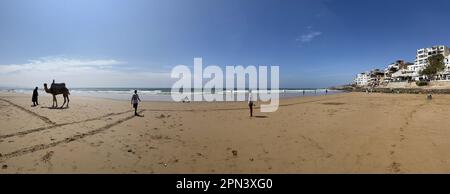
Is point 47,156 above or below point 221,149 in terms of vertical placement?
above

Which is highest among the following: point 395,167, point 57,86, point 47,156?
point 57,86

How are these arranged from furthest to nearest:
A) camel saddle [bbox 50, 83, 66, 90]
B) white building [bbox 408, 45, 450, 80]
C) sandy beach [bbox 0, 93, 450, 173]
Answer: white building [bbox 408, 45, 450, 80] < camel saddle [bbox 50, 83, 66, 90] < sandy beach [bbox 0, 93, 450, 173]

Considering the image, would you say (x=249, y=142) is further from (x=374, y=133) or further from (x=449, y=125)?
(x=449, y=125)

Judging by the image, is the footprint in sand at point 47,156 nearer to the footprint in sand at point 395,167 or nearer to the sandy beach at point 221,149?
the sandy beach at point 221,149

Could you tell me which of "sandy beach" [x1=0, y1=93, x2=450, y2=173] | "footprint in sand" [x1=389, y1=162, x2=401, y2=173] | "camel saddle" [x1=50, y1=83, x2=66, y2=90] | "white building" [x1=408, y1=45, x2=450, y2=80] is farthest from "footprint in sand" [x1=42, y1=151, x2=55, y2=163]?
"white building" [x1=408, y1=45, x2=450, y2=80]

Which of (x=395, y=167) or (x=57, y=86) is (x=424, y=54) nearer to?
(x=57, y=86)

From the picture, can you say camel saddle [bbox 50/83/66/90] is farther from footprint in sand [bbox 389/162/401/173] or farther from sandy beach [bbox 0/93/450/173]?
footprint in sand [bbox 389/162/401/173]

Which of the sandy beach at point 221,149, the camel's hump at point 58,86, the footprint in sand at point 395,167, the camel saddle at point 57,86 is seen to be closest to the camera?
the footprint in sand at point 395,167

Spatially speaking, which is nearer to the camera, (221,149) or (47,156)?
(47,156)

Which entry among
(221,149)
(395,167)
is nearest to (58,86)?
(221,149)

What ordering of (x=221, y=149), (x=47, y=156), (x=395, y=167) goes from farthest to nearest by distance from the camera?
(x=221, y=149)
(x=47, y=156)
(x=395, y=167)

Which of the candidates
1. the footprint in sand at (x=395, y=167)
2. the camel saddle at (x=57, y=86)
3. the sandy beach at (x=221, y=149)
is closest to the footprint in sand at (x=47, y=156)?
the sandy beach at (x=221, y=149)
